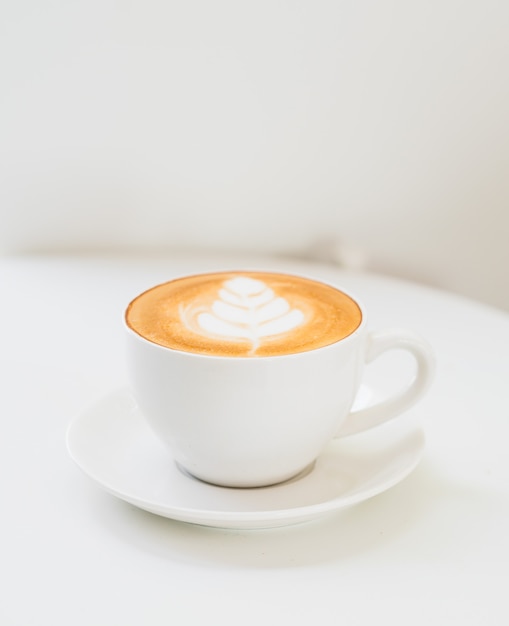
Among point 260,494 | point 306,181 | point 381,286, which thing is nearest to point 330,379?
point 260,494

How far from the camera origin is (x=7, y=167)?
115 centimetres

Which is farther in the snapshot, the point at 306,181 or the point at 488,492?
the point at 306,181

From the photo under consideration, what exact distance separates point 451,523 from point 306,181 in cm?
70

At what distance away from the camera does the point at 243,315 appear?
58 centimetres

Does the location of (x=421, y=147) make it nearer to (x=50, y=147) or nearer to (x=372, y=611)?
(x=50, y=147)

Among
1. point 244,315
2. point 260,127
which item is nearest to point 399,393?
point 244,315

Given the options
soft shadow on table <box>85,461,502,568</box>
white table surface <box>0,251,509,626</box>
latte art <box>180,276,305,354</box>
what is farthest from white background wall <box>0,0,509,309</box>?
soft shadow on table <box>85,461,502,568</box>

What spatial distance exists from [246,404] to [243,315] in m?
0.08

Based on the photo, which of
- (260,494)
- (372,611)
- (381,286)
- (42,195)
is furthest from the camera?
(42,195)

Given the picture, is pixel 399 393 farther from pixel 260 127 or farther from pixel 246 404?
pixel 260 127

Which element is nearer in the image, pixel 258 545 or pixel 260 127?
pixel 258 545

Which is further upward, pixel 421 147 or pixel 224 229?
pixel 421 147

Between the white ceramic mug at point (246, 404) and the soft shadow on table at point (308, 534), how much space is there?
40 millimetres

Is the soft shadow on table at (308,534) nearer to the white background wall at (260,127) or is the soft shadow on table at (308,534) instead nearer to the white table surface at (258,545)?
the white table surface at (258,545)
